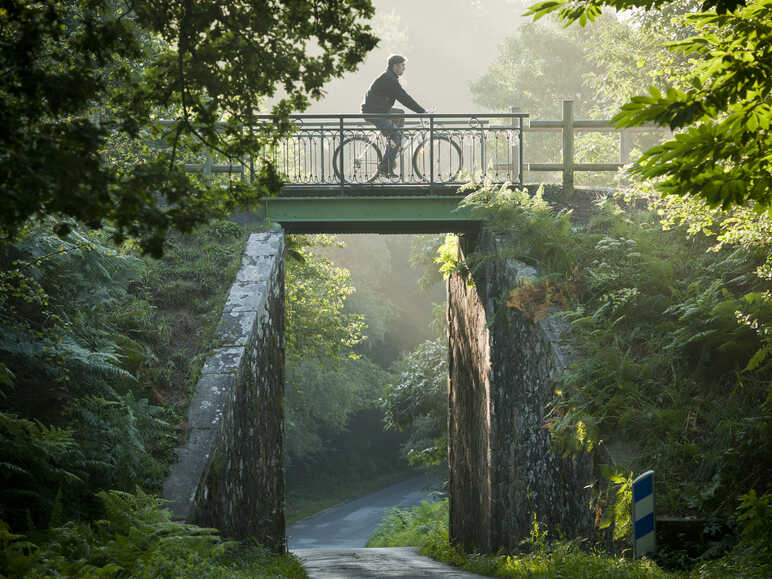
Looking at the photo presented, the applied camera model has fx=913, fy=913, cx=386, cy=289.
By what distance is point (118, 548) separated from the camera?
6.37 m

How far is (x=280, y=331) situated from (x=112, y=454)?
18.5 ft

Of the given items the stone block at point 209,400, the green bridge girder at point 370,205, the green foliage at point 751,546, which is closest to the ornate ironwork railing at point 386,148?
the green bridge girder at point 370,205

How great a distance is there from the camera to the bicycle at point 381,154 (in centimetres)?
1492

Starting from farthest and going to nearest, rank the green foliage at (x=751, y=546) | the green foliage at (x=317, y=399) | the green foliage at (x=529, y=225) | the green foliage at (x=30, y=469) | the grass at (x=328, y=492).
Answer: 1. the grass at (x=328, y=492)
2. the green foliage at (x=317, y=399)
3. the green foliage at (x=529, y=225)
4. the green foliage at (x=30, y=469)
5. the green foliage at (x=751, y=546)

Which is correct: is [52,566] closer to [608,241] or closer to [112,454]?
[112,454]

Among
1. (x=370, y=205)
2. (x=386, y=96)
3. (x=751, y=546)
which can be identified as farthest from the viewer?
(x=386, y=96)

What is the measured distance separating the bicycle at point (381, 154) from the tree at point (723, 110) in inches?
376

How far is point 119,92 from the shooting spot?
19.3 feet

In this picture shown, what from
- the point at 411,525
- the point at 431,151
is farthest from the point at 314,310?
the point at 411,525

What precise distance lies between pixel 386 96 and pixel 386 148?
3.47 ft

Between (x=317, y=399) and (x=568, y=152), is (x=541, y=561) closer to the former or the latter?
(x=568, y=152)

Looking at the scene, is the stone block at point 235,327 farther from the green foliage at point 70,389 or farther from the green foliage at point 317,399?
the green foliage at point 317,399

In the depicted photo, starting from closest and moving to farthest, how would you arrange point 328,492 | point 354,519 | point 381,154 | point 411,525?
1. point 381,154
2. point 411,525
3. point 354,519
4. point 328,492

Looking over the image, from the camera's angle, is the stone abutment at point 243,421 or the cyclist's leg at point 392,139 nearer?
the stone abutment at point 243,421
